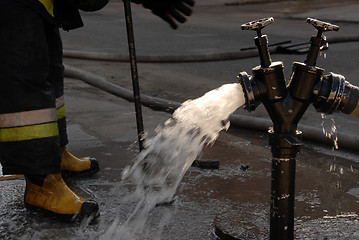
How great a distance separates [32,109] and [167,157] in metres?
1.07

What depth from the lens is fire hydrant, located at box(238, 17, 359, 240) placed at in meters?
1.98

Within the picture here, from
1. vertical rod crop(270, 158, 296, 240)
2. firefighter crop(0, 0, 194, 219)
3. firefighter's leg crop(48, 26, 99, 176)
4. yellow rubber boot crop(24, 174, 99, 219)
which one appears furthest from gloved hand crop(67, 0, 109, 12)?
vertical rod crop(270, 158, 296, 240)

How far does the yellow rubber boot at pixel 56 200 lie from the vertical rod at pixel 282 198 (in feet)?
2.89

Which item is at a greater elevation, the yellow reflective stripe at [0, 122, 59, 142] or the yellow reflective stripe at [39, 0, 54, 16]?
the yellow reflective stripe at [39, 0, 54, 16]

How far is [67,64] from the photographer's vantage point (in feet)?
21.4

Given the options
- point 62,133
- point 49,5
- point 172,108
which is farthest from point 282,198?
point 172,108

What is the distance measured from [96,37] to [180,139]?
18.3 feet

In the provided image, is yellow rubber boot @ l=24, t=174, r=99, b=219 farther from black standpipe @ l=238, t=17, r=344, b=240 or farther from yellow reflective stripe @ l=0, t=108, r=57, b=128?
black standpipe @ l=238, t=17, r=344, b=240

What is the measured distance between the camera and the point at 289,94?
6.67ft

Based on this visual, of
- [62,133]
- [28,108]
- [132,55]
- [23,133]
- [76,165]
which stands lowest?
[76,165]

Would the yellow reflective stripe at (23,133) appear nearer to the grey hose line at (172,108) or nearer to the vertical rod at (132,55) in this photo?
the vertical rod at (132,55)

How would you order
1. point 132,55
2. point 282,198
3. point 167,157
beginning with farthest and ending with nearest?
1. point 167,157
2. point 132,55
3. point 282,198

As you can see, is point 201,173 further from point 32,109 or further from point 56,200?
point 32,109

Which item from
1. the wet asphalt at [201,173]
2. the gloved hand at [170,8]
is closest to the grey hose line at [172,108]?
the wet asphalt at [201,173]
